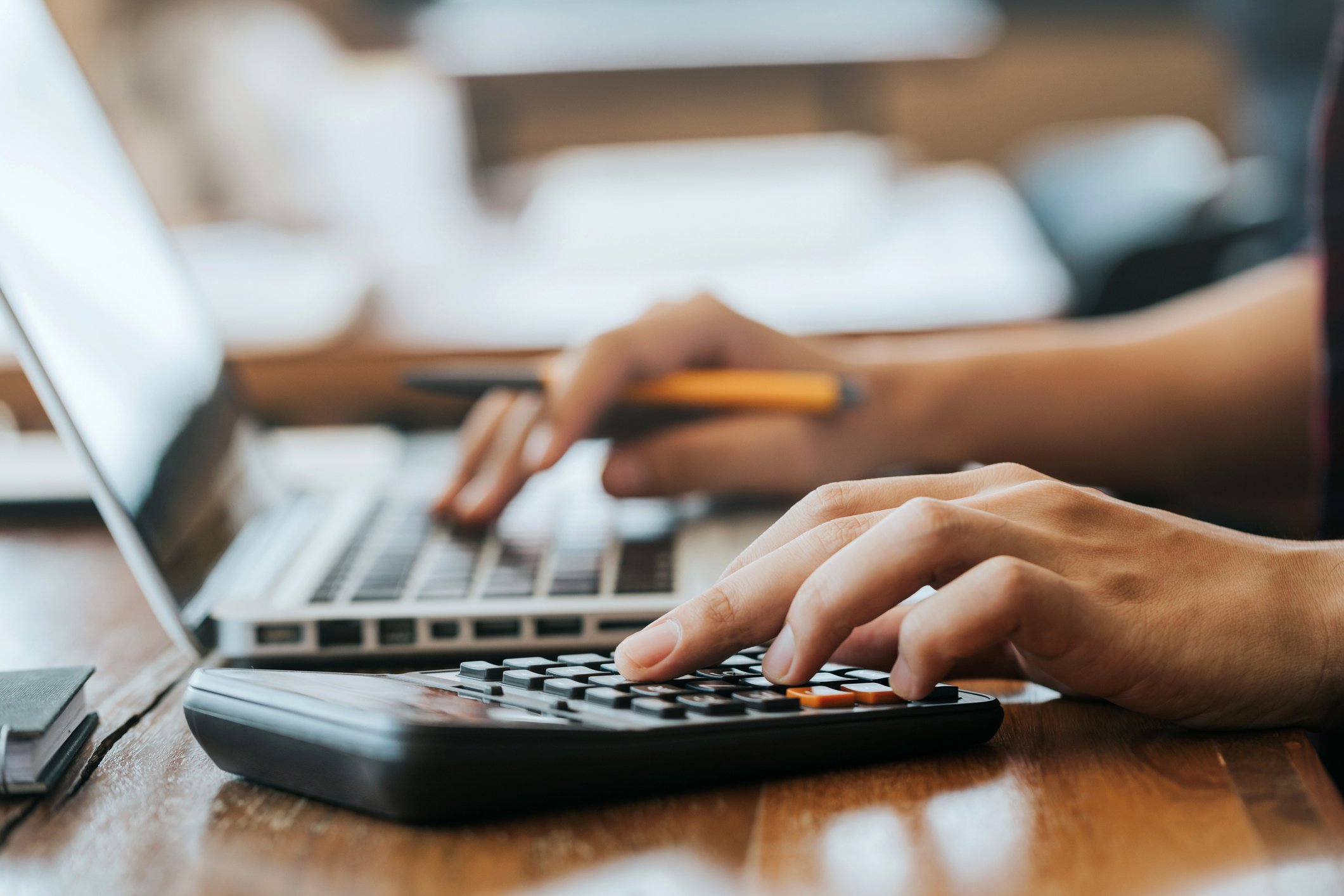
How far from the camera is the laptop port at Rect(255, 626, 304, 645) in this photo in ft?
1.61

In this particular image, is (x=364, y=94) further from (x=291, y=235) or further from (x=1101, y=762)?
(x=1101, y=762)

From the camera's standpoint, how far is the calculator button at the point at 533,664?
1.29 feet

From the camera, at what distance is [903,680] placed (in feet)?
1.23

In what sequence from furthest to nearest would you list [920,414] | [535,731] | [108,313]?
[920,414]
[108,313]
[535,731]

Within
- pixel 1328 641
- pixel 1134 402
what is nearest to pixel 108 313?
pixel 1328 641

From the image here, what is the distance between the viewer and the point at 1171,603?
39cm

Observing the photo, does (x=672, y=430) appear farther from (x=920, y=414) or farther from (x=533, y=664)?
(x=533, y=664)

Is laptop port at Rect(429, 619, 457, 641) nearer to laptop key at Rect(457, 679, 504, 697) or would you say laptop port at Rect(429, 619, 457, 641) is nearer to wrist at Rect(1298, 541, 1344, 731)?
laptop key at Rect(457, 679, 504, 697)

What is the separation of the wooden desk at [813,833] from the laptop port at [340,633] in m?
0.09

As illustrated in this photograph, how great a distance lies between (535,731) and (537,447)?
1.37 feet

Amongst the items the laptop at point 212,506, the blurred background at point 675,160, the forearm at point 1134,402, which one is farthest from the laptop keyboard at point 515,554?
the blurred background at point 675,160

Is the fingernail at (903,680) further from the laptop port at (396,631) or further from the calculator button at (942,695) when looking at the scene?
→ the laptop port at (396,631)

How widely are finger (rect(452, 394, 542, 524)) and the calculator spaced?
266 millimetres

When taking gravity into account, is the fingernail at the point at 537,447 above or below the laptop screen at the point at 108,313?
below
